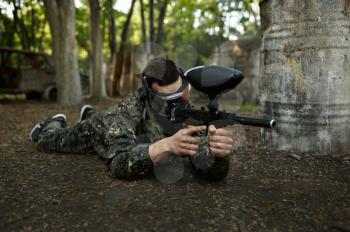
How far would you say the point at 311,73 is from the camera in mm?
3648

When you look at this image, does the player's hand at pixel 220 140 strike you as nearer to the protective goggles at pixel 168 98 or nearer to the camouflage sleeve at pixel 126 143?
the protective goggles at pixel 168 98

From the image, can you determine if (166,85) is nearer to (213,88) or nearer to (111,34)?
(213,88)

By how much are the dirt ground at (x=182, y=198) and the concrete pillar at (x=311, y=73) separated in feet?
0.68

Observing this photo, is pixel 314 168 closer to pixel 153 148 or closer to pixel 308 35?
pixel 308 35

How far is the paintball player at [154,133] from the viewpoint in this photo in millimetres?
2561

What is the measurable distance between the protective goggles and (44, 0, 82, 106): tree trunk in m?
6.82

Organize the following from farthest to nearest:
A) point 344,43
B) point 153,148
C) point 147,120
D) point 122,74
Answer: point 122,74 < point 344,43 < point 147,120 < point 153,148

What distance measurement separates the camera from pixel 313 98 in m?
3.66

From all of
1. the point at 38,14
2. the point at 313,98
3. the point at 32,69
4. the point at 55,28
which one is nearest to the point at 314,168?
the point at 313,98

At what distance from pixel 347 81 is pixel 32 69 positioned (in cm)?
1013

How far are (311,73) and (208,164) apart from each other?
4.81ft

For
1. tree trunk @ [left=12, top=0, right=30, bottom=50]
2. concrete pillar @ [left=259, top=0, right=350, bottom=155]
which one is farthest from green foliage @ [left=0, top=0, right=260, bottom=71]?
concrete pillar @ [left=259, top=0, right=350, bottom=155]

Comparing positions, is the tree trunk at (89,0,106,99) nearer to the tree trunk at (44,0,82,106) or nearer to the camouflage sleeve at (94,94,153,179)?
the tree trunk at (44,0,82,106)

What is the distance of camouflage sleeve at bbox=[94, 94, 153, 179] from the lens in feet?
9.41
